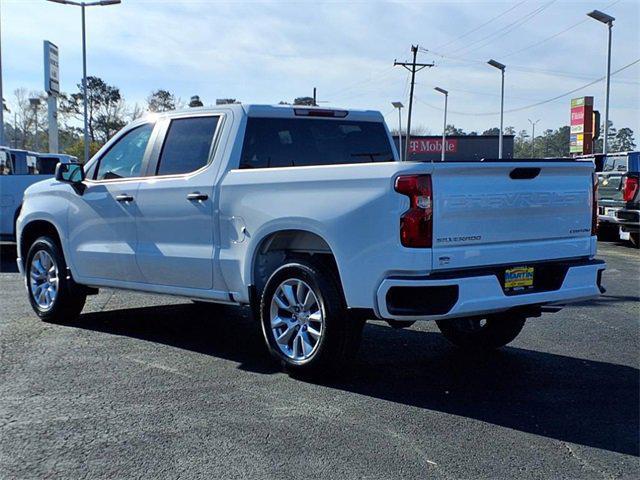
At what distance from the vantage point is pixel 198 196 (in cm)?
598

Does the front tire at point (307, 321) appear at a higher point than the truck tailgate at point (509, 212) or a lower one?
lower

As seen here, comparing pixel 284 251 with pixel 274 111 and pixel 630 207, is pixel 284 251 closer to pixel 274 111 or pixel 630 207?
pixel 274 111

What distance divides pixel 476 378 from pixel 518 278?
904mm

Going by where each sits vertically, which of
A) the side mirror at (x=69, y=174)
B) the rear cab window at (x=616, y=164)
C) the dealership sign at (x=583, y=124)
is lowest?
the side mirror at (x=69, y=174)

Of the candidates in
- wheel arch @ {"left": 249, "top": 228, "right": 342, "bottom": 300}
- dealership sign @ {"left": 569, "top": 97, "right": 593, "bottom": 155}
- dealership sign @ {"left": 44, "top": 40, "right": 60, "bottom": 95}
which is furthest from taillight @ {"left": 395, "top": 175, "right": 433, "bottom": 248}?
dealership sign @ {"left": 569, "top": 97, "right": 593, "bottom": 155}

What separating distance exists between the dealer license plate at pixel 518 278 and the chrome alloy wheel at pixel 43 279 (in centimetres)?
469

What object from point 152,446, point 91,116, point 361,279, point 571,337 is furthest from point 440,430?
point 91,116

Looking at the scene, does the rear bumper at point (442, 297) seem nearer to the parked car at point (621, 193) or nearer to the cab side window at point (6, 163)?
the parked car at point (621, 193)

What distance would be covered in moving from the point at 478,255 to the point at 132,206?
10.9 ft

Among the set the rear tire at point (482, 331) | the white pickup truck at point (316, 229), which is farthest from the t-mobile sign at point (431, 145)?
the rear tire at point (482, 331)

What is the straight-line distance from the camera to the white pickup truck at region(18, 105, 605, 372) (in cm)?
471

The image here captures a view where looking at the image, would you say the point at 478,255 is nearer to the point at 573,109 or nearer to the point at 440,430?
the point at 440,430

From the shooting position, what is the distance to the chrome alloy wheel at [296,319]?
5270mm

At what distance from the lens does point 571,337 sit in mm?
6914
